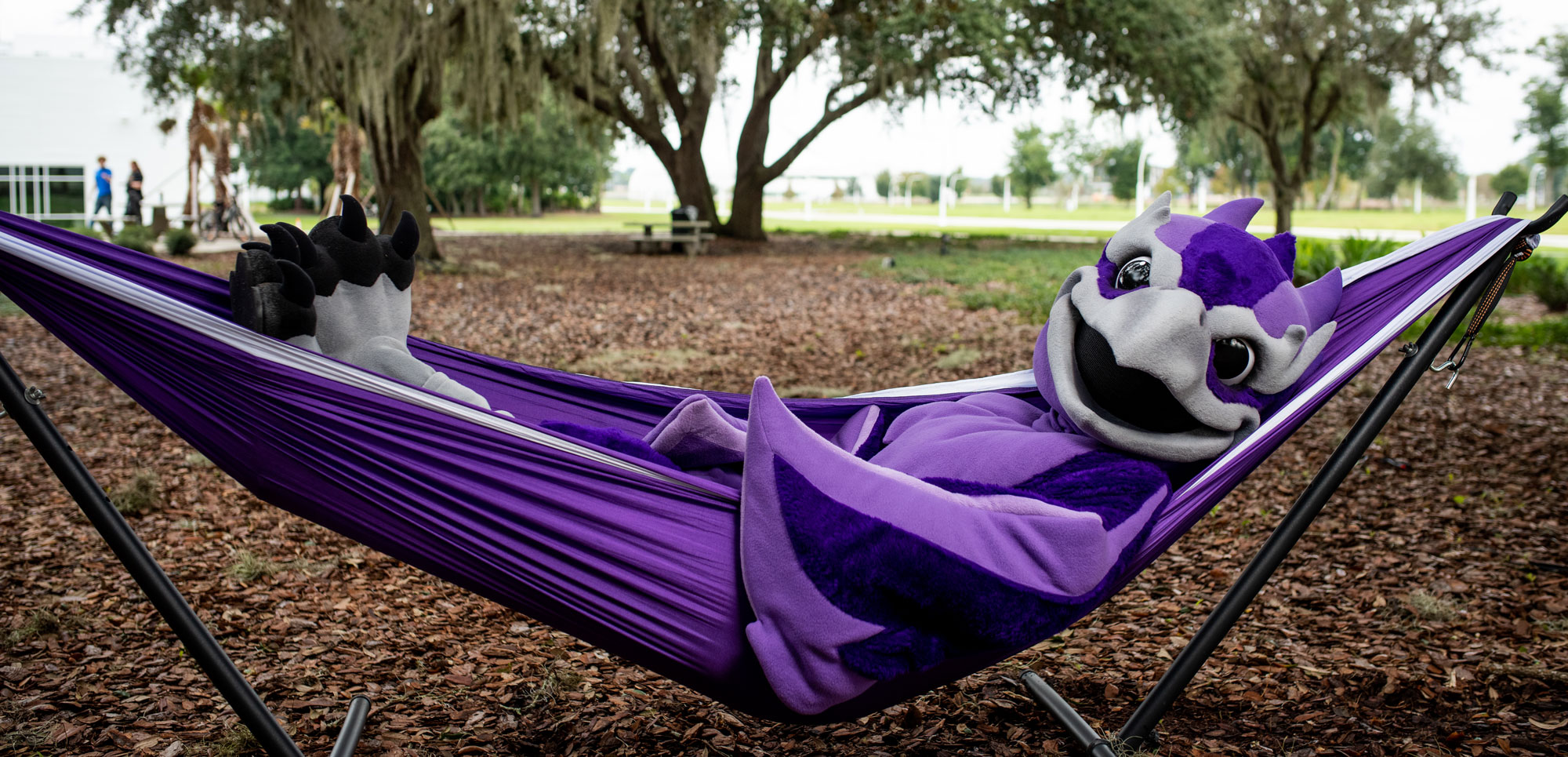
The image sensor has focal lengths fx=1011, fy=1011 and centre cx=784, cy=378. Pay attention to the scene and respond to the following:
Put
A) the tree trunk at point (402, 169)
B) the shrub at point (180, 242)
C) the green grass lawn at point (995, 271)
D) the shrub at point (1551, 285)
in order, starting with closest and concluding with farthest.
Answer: the shrub at point (1551, 285)
the green grass lawn at point (995, 271)
the tree trunk at point (402, 169)
the shrub at point (180, 242)

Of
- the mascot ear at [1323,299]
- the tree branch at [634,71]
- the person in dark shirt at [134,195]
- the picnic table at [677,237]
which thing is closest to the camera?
the mascot ear at [1323,299]

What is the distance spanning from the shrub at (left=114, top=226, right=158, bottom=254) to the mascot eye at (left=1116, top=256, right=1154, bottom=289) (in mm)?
9393

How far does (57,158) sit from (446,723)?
20.9m

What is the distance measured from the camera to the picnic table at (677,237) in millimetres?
10867

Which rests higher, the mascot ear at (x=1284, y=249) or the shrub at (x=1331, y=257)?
the shrub at (x=1331, y=257)

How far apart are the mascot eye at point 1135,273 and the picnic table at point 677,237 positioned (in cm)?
943

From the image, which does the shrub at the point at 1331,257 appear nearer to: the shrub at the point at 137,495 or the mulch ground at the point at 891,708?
the mulch ground at the point at 891,708

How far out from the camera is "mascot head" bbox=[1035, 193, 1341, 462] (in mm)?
A: 1286

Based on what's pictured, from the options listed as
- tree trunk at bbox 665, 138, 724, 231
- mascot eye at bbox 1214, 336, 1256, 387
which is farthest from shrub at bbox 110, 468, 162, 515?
tree trunk at bbox 665, 138, 724, 231

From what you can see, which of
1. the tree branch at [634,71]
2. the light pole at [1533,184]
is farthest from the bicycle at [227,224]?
the light pole at [1533,184]

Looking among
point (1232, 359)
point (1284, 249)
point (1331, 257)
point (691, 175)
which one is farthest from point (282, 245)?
point (691, 175)

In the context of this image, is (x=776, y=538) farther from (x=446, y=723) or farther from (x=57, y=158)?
(x=57, y=158)

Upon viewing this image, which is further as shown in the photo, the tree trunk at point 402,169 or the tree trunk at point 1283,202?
the tree trunk at point 1283,202

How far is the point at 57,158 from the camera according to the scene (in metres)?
18.0
